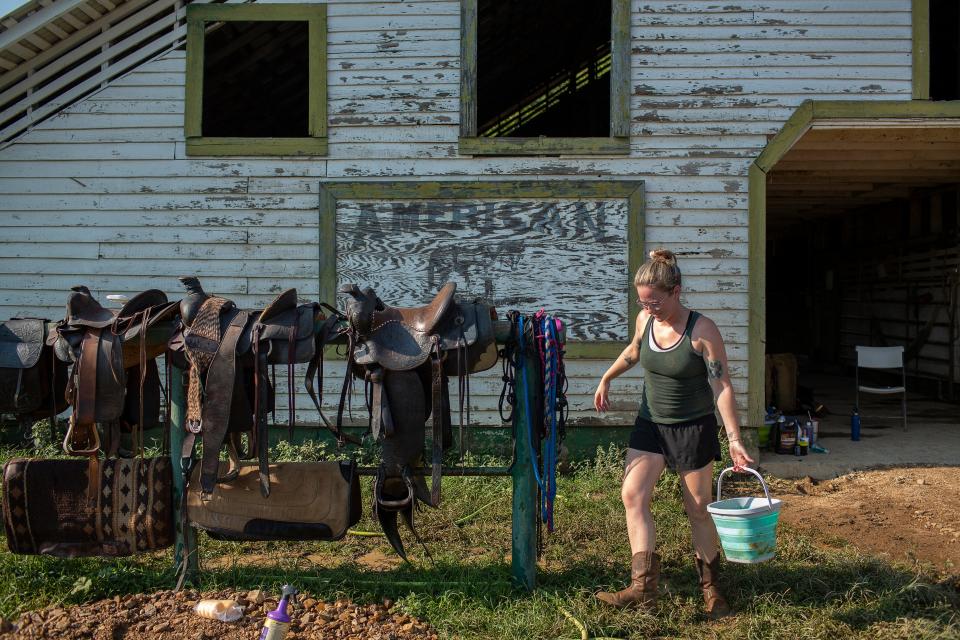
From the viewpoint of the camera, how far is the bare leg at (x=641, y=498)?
3.41m

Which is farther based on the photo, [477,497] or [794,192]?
[794,192]

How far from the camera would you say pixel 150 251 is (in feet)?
21.6

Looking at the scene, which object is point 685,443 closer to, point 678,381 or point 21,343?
point 678,381

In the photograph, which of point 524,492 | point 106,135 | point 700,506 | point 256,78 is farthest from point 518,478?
point 256,78

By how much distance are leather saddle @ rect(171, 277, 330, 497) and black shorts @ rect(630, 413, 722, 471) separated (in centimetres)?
160

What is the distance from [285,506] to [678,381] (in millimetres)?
1916

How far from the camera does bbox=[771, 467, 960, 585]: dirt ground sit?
15.2ft

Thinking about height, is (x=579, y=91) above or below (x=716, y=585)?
above

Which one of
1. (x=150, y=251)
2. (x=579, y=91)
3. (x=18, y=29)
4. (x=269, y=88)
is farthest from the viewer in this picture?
(x=579, y=91)

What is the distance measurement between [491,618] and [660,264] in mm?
1728

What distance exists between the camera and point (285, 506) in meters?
3.62

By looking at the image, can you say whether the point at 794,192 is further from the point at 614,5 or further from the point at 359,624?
the point at 359,624

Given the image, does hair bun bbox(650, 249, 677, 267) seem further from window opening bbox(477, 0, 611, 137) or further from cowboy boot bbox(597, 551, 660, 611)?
window opening bbox(477, 0, 611, 137)

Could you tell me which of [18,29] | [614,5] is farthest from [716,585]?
[18,29]
